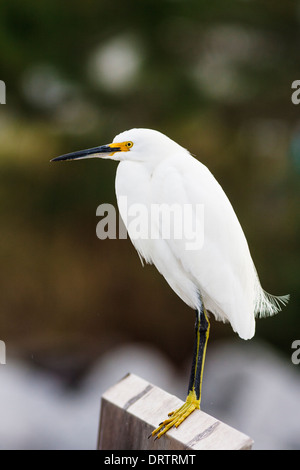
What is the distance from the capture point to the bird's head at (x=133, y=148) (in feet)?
2.82

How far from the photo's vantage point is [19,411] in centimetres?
228

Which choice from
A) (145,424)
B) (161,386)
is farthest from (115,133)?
(145,424)

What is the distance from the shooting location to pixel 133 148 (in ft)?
2.85

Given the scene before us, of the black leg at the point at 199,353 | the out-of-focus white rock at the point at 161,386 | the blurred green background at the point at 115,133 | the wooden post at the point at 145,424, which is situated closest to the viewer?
the wooden post at the point at 145,424

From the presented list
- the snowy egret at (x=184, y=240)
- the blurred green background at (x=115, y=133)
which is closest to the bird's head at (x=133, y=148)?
the snowy egret at (x=184, y=240)

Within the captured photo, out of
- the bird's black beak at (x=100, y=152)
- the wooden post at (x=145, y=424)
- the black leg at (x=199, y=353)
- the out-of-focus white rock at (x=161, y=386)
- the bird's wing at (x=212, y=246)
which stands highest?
the bird's black beak at (x=100, y=152)

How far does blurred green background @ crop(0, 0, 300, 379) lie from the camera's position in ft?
7.91

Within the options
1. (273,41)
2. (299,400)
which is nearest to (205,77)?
(273,41)

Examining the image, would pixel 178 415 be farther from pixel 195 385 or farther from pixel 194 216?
pixel 194 216

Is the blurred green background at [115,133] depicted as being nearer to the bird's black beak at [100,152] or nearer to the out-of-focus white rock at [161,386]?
the out-of-focus white rock at [161,386]

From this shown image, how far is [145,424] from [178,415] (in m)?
0.05

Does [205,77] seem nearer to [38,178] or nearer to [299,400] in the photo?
[38,178]

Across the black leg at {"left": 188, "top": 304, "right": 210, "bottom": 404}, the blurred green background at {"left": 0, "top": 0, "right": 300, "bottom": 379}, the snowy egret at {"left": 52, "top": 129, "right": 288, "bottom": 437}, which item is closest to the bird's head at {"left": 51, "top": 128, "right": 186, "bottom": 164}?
the snowy egret at {"left": 52, "top": 129, "right": 288, "bottom": 437}
